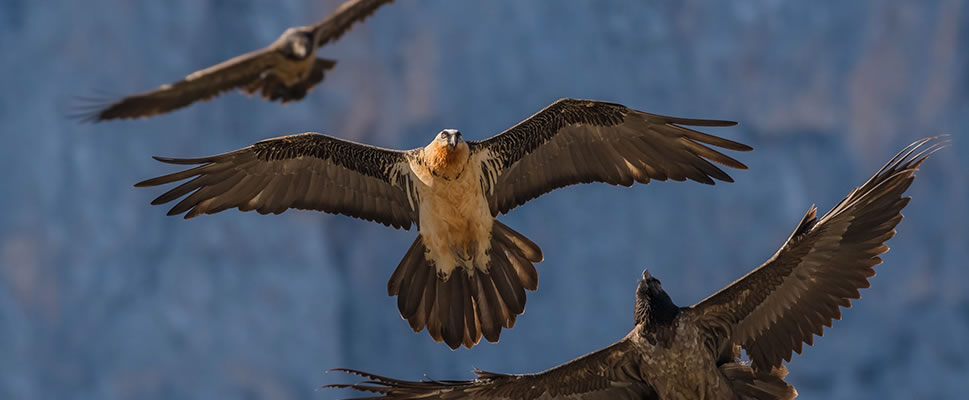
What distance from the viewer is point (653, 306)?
8758 millimetres

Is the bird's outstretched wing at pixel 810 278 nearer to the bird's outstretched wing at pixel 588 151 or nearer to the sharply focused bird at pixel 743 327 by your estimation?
the sharply focused bird at pixel 743 327

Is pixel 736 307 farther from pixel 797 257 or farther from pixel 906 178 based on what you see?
pixel 906 178

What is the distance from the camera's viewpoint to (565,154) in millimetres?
10328

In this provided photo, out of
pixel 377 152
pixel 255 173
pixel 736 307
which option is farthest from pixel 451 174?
pixel 736 307

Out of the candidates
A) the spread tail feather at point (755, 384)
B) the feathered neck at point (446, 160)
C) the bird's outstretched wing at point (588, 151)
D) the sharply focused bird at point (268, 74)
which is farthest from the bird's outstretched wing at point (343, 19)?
the spread tail feather at point (755, 384)

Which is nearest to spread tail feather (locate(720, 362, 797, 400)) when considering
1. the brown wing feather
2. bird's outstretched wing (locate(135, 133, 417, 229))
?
bird's outstretched wing (locate(135, 133, 417, 229))

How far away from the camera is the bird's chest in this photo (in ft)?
28.0

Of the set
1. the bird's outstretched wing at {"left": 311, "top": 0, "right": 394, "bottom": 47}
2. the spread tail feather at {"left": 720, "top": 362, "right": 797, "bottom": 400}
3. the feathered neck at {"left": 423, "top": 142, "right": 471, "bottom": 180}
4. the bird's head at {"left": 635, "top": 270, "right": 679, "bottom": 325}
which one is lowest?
the spread tail feather at {"left": 720, "top": 362, "right": 797, "bottom": 400}

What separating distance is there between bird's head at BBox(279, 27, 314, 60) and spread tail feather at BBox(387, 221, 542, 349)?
3.24 metres

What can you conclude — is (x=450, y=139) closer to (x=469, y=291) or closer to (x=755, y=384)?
(x=469, y=291)

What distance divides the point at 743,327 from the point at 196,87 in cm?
624

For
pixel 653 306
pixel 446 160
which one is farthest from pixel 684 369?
pixel 446 160

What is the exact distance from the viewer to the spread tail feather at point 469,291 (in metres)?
9.92

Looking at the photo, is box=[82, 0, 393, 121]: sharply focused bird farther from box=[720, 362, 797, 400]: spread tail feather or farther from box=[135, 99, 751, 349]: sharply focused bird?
box=[720, 362, 797, 400]: spread tail feather
